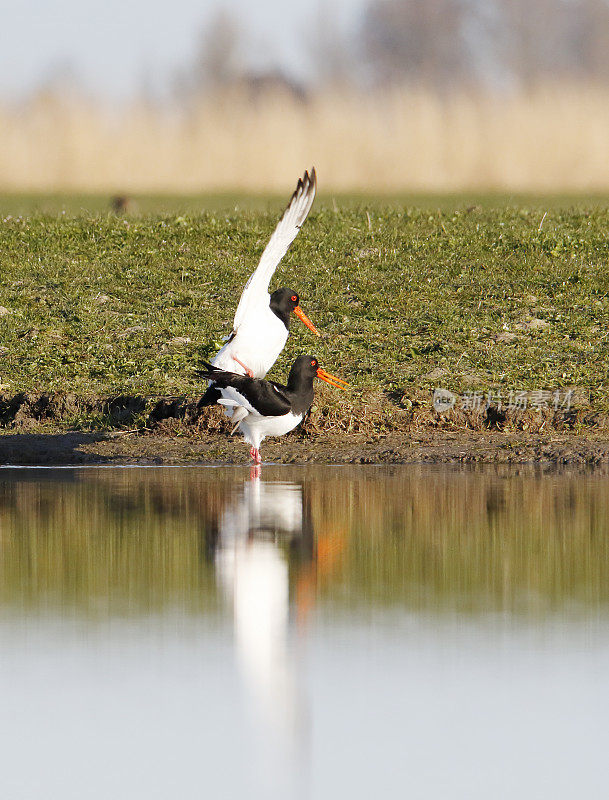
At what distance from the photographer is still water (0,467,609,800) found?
500 centimetres

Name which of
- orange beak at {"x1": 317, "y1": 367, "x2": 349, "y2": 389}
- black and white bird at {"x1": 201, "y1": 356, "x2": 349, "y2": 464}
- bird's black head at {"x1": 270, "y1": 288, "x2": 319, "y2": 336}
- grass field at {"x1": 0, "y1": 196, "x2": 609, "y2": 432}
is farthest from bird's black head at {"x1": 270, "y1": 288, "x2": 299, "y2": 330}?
black and white bird at {"x1": 201, "y1": 356, "x2": 349, "y2": 464}

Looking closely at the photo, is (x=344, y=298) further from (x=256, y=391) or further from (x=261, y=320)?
(x=256, y=391)

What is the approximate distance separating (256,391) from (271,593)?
4.52 meters

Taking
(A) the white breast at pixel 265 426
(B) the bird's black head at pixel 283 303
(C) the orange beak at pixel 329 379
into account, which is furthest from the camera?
(B) the bird's black head at pixel 283 303

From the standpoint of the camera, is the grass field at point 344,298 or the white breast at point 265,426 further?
the grass field at point 344,298

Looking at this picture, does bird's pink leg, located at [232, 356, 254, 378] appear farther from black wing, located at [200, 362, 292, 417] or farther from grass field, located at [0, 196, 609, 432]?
grass field, located at [0, 196, 609, 432]

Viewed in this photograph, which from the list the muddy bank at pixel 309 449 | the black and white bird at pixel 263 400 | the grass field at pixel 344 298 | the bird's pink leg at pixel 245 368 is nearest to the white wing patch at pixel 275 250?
the bird's pink leg at pixel 245 368

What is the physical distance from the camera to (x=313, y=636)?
6.41m

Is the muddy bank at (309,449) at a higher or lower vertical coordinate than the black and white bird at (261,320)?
lower

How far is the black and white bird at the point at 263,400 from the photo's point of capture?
38.3ft

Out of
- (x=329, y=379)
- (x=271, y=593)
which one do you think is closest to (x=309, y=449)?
(x=329, y=379)

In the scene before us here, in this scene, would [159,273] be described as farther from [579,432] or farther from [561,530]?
[561,530]

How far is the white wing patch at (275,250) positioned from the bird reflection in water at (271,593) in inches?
78.2

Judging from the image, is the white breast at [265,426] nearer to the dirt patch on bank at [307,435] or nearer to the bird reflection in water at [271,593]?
the dirt patch on bank at [307,435]
